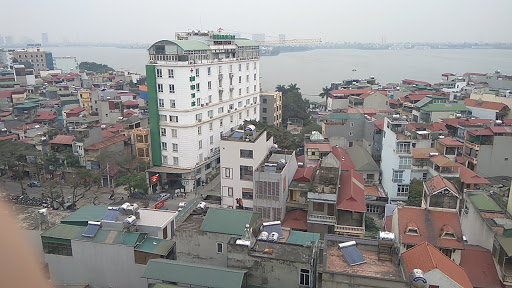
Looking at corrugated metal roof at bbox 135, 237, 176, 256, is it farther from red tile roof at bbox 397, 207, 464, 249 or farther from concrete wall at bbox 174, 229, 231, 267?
red tile roof at bbox 397, 207, 464, 249

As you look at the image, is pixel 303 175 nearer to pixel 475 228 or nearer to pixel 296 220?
pixel 296 220

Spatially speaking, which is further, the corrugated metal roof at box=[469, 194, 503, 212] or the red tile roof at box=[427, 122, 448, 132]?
the red tile roof at box=[427, 122, 448, 132]

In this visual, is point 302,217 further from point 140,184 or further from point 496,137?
point 496,137

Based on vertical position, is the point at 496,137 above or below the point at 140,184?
above

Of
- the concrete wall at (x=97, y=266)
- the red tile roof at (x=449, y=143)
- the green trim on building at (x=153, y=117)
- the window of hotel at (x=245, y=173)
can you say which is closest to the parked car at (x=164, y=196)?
the green trim on building at (x=153, y=117)

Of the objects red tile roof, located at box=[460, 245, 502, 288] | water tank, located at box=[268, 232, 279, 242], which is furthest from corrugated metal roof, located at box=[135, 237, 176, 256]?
red tile roof, located at box=[460, 245, 502, 288]

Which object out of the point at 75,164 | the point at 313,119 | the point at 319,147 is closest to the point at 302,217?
the point at 319,147

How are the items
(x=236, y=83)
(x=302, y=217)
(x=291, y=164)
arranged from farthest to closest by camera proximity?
1. (x=236, y=83)
2. (x=291, y=164)
3. (x=302, y=217)
